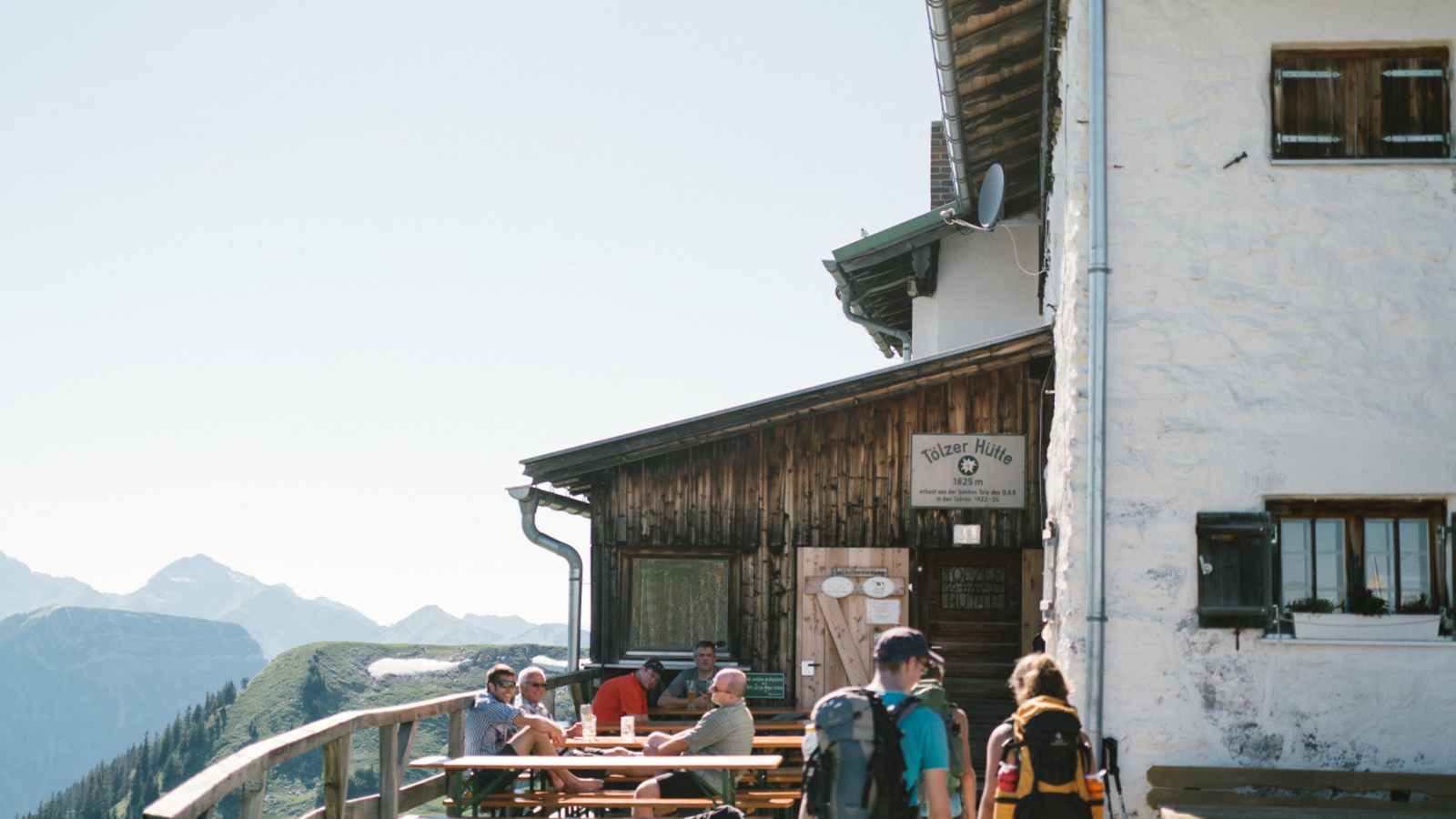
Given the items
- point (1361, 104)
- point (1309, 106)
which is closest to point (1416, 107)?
point (1361, 104)

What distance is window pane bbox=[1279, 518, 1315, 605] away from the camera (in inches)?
375

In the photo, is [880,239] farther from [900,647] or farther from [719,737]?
[900,647]

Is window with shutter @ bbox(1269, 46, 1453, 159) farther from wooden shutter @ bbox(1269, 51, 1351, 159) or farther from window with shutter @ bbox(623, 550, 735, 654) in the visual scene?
window with shutter @ bbox(623, 550, 735, 654)

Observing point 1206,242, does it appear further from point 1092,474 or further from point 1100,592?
point 1100,592

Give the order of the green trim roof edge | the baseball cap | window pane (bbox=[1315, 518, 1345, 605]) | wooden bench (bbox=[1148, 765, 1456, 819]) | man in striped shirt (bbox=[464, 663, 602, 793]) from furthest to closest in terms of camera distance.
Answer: the green trim roof edge
man in striped shirt (bbox=[464, 663, 602, 793])
window pane (bbox=[1315, 518, 1345, 605])
wooden bench (bbox=[1148, 765, 1456, 819])
the baseball cap

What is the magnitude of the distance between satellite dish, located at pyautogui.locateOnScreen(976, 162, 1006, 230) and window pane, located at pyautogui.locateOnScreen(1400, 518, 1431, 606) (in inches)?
224

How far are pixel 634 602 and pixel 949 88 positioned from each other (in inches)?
204

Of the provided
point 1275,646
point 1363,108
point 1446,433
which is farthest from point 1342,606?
point 1363,108

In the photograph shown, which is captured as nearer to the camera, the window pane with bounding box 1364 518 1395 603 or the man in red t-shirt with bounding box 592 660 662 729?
the window pane with bounding box 1364 518 1395 603

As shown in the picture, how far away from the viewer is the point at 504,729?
35.4 ft

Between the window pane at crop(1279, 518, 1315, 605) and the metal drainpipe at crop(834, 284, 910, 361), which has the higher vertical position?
the metal drainpipe at crop(834, 284, 910, 361)

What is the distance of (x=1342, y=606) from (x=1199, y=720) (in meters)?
1.05

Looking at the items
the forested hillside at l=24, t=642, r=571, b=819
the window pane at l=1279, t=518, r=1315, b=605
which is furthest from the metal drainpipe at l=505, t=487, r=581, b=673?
the forested hillside at l=24, t=642, r=571, b=819

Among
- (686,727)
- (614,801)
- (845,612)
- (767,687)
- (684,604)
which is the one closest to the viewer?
(614,801)
